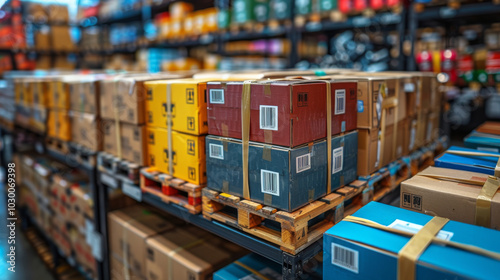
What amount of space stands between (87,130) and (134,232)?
957mm

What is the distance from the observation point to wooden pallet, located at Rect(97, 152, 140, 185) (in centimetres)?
241

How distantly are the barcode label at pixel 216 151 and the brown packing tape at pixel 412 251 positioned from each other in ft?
3.06

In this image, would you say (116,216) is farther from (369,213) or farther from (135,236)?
(369,213)

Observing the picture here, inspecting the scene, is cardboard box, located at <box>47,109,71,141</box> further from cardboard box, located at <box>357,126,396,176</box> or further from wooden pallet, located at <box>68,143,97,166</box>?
cardboard box, located at <box>357,126,396,176</box>

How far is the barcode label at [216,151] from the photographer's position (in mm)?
1784

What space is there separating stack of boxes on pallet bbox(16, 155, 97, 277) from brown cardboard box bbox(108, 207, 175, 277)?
45 centimetres

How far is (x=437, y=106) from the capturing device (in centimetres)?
306

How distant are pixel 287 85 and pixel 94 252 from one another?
2.60 m

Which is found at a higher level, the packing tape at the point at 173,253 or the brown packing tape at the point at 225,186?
the brown packing tape at the point at 225,186

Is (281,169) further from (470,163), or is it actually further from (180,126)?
(470,163)

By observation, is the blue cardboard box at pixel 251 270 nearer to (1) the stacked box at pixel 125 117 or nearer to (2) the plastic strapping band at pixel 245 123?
(2) the plastic strapping band at pixel 245 123

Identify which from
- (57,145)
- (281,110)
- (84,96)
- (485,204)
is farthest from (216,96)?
(57,145)

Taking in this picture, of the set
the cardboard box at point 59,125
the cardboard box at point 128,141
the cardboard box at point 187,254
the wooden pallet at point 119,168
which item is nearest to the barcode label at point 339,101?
the cardboard box at point 187,254

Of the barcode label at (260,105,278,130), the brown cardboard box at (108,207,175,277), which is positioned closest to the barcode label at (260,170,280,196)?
the barcode label at (260,105,278,130)
